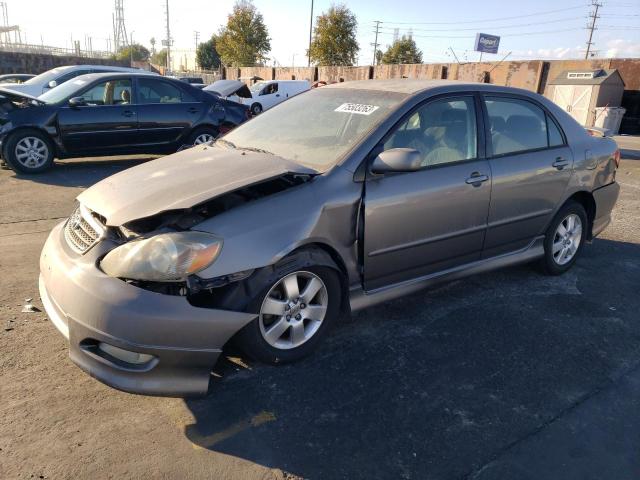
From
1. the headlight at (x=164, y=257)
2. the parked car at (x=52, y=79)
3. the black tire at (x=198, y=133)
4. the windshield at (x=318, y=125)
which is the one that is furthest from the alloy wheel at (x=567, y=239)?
the parked car at (x=52, y=79)

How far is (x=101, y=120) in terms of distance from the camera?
26.4ft

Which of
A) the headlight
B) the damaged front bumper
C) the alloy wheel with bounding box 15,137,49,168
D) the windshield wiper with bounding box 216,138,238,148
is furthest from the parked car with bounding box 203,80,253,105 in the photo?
the damaged front bumper

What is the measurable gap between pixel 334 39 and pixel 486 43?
44.2 feet

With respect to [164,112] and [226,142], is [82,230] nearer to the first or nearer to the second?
[226,142]

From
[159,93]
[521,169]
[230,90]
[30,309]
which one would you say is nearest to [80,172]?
[159,93]

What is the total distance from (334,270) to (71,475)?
5.42ft

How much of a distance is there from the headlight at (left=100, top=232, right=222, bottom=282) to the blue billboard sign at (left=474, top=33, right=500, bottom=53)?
1647 inches

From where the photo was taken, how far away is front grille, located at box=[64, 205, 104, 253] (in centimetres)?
271

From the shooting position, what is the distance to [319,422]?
2.52m

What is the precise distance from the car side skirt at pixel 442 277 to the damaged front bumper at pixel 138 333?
897 mm

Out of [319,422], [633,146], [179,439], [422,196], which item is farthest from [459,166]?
[633,146]

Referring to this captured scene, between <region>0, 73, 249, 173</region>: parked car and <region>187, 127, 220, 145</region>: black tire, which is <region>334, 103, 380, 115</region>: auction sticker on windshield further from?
<region>187, 127, 220, 145</region>: black tire

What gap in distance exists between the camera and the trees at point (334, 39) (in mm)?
45969

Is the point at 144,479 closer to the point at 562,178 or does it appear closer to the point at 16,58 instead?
the point at 562,178
